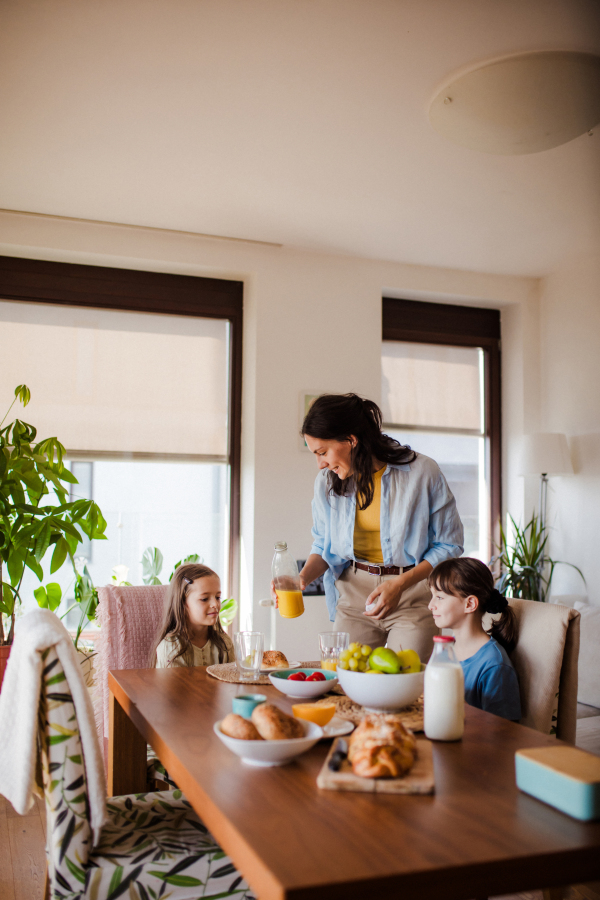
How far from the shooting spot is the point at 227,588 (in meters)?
4.22

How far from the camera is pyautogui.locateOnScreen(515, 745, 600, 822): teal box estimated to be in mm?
945

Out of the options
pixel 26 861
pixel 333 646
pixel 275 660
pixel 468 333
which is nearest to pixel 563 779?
pixel 333 646

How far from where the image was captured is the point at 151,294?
4.14m

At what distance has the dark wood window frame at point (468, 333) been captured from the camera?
4.66 meters

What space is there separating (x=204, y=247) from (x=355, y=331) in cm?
96

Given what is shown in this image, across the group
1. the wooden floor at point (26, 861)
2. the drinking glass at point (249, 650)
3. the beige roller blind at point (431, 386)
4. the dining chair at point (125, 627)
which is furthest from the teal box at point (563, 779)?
the beige roller blind at point (431, 386)

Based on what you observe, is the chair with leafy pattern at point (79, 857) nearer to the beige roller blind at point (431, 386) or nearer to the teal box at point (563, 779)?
the teal box at point (563, 779)

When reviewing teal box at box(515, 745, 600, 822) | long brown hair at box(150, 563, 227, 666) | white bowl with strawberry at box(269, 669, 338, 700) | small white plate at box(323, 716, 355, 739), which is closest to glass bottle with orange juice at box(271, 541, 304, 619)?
long brown hair at box(150, 563, 227, 666)

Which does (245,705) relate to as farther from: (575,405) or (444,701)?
(575,405)

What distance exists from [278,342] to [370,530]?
203cm

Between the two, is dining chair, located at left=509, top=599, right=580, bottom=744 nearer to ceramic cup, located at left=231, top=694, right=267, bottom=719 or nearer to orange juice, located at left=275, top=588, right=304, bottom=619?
orange juice, located at left=275, top=588, right=304, bottom=619

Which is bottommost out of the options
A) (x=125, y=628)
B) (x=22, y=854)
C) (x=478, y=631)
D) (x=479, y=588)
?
(x=22, y=854)

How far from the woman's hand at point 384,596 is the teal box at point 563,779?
0.95 meters

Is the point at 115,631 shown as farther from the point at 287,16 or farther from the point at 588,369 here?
the point at 588,369
